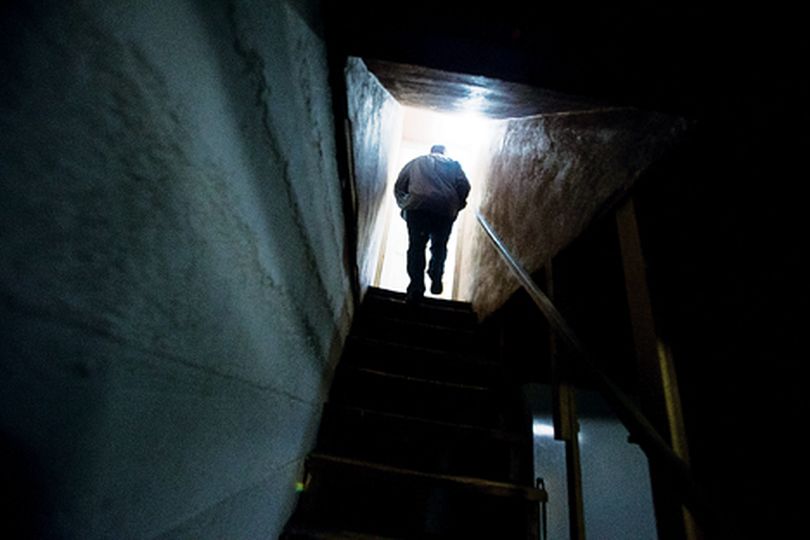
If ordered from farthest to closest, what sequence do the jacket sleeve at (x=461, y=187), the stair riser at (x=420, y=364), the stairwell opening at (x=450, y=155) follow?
the stairwell opening at (x=450, y=155)
the jacket sleeve at (x=461, y=187)
the stair riser at (x=420, y=364)

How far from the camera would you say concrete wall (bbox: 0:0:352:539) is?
34 centimetres

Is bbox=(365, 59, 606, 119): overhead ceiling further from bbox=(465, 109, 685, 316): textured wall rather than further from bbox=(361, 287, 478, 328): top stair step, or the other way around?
bbox=(361, 287, 478, 328): top stair step

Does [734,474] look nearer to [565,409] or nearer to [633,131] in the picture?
[565,409]

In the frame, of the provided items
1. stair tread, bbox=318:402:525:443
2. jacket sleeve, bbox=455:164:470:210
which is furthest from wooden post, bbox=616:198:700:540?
jacket sleeve, bbox=455:164:470:210

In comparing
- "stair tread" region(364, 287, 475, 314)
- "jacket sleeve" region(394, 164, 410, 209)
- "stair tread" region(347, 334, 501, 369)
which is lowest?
"stair tread" region(347, 334, 501, 369)

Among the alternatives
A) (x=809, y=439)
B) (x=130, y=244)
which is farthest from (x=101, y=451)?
(x=809, y=439)

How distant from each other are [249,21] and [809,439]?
1.57 meters

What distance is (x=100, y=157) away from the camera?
41cm

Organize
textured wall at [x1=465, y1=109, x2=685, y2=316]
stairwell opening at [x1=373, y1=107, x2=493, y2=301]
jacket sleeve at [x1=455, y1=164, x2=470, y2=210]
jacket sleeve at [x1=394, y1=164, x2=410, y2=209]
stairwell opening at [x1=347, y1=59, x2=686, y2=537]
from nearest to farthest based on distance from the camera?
textured wall at [x1=465, y1=109, x2=685, y2=316]
stairwell opening at [x1=347, y1=59, x2=686, y2=537]
jacket sleeve at [x1=394, y1=164, x2=410, y2=209]
jacket sleeve at [x1=455, y1=164, x2=470, y2=210]
stairwell opening at [x1=373, y1=107, x2=493, y2=301]

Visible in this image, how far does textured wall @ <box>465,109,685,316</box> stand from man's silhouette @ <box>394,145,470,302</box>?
1.30 feet

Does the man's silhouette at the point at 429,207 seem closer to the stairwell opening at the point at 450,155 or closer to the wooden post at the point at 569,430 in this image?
the stairwell opening at the point at 450,155

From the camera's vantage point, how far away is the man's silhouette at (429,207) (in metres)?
3.34

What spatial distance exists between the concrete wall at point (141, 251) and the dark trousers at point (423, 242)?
232 centimetres

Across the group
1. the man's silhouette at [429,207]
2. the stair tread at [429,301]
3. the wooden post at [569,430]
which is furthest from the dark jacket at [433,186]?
the wooden post at [569,430]
